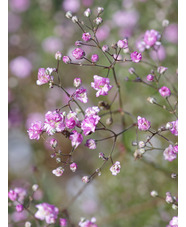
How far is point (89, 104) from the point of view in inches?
99.3

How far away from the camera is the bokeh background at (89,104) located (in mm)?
2146

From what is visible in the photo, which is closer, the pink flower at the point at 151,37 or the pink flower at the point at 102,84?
the pink flower at the point at 102,84

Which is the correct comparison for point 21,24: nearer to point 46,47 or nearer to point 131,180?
point 46,47

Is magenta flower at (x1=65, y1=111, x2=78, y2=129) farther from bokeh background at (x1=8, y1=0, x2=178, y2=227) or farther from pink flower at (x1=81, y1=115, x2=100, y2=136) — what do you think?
bokeh background at (x1=8, y1=0, x2=178, y2=227)

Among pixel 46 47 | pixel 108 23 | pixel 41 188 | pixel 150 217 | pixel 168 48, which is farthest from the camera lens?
pixel 46 47

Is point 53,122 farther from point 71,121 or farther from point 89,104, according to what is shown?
point 89,104

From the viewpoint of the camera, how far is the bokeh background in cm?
215

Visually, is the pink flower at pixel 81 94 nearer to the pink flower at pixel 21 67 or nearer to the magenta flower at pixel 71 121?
the magenta flower at pixel 71 121

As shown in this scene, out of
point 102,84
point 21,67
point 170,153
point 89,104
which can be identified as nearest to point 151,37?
point 102,84

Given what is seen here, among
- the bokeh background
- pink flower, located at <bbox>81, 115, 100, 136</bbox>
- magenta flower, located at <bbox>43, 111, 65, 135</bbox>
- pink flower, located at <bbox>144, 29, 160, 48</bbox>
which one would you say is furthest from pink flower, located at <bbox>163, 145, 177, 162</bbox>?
the bokeh background

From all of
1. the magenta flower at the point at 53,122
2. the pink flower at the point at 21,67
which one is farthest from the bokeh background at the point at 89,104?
the magenta flower at the point at 53,122

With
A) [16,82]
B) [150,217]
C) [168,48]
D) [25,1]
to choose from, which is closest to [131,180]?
[150,217]

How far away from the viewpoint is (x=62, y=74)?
273 centimetres
